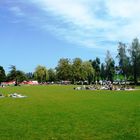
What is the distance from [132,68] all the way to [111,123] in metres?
110

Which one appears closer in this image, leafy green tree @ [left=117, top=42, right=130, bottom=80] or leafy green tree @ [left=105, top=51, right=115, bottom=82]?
leafy green tree @ [left=117, top=42, right=130, bottom=80]

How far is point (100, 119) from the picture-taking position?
2316cm

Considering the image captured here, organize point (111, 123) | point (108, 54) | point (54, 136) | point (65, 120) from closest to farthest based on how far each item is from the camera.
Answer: point (54, 136), point (111, 123), point (65, 120), point (108, 54)

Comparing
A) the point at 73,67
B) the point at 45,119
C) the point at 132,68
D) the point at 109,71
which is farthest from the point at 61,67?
the point at 45,119

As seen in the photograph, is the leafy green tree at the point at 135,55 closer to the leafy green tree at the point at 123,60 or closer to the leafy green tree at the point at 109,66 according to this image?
the leafy green tree at the point at 123,60

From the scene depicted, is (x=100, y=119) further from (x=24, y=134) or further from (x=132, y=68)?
(x=132, y=68)

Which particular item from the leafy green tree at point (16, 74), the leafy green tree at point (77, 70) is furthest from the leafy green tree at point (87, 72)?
the leafy green tree at point (16, 74)

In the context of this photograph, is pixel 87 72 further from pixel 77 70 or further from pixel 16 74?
pixel 16 74

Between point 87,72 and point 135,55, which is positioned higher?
point 135,55

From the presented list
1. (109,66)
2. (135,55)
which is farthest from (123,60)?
(109,66)

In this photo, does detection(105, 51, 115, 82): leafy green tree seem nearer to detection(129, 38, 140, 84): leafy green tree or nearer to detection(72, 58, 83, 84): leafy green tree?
detection(72, 58, 83, 84): leafy green tree

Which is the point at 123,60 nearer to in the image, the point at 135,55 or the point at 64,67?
the point at 135,55

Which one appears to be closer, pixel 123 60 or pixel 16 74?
pixel 123 60

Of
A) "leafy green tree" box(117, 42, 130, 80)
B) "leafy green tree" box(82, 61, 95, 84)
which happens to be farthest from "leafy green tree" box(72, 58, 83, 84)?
"leafy green tree" box(117, 42, 130, 80)
